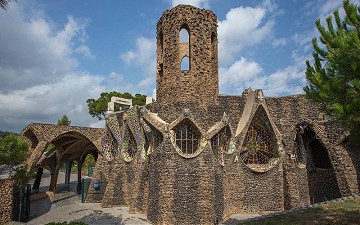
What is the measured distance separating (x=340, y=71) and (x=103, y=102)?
98.5 feet

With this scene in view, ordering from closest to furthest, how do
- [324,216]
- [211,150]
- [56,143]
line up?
[324,216] → [211,150] → [56,143]

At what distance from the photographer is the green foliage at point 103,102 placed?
32875mm

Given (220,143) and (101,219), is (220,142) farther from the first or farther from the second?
(101,219)

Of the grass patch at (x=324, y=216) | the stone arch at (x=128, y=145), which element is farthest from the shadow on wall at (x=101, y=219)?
the grass patch at (x=324, y=216)

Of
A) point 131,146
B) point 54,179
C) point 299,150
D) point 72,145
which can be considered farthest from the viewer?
point 54,179

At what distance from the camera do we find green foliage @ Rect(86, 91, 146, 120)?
32.9 meters

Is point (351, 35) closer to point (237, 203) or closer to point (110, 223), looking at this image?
point (237, 203)

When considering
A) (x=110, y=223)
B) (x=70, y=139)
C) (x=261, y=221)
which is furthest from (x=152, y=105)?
(x=70, y=139)

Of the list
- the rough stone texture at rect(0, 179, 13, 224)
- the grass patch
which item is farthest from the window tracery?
the rough stone texture at rect(0, 179, 13, 224)

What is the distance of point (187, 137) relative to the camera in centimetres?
1045

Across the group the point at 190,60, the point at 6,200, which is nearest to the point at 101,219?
the point at 6,200

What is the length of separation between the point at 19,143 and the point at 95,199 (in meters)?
6.47

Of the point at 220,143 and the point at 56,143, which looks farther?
the point at 56,143

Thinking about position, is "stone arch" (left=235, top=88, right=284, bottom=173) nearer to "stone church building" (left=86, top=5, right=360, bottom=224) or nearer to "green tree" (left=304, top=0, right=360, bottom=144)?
"stone church building" (left=86, top=5, right=360, bottom=224)
